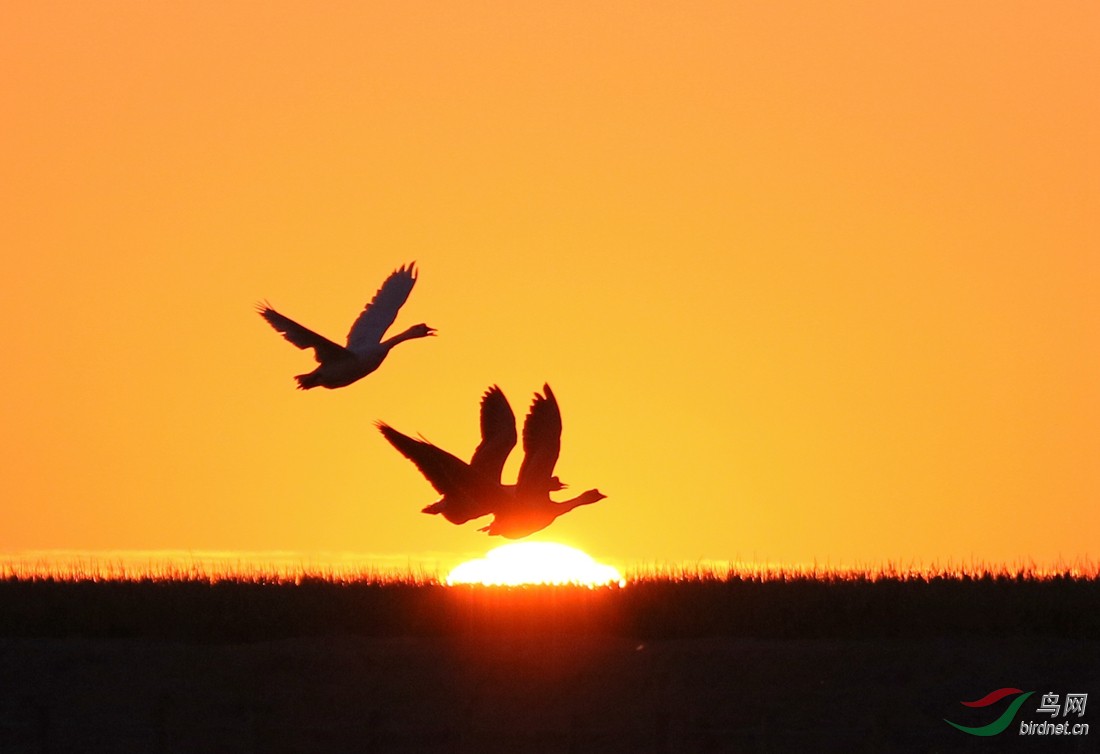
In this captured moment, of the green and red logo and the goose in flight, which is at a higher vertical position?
the goose in flight

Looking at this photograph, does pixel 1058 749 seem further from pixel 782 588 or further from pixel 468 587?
pixel 468 587

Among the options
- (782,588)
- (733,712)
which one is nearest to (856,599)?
(782,588)

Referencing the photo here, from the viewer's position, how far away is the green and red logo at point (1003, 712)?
24.6 m

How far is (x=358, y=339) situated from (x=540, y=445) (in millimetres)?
2722

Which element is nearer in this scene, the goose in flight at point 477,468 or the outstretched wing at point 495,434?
the goose in flight at point 477,468

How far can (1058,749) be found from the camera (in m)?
23.8

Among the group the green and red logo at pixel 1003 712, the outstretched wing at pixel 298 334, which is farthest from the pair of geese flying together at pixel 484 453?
the green and red logo at pixel 1003 712

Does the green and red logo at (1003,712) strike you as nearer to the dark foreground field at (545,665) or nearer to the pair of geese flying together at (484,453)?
the dark foreground field at (545,665)

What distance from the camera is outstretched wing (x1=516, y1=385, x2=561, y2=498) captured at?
23391 mm

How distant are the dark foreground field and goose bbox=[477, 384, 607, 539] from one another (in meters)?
2.14

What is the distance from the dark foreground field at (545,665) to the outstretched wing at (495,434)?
9.08 feet

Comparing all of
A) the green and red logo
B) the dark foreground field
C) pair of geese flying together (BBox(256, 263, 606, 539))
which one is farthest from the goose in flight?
the green and red logo

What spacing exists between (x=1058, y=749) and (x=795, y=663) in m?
3.40

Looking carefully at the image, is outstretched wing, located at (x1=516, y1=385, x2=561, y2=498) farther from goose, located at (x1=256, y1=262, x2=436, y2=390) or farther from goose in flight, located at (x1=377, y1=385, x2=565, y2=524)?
goose, located at (x1=256, y1=262, x2=436, y2=390)
